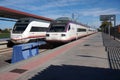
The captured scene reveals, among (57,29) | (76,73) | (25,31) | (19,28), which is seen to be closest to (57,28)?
(57,29)

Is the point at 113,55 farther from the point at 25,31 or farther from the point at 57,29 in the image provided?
the point at 25,31

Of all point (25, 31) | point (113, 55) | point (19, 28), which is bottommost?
point (113, 55)

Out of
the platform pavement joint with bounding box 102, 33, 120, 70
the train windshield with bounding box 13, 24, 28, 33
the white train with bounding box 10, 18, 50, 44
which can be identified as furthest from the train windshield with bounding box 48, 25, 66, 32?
the platform pavement joint with bounding box 102, 33, 120, 70

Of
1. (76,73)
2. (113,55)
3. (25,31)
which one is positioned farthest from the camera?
(25,31)

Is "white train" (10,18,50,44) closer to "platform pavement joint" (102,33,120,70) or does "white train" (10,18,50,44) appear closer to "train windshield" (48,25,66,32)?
"train windshield" (48,25,66,32)

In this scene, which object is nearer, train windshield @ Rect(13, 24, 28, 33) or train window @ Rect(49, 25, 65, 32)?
train window @ Rect(49, 25, 65, 32)

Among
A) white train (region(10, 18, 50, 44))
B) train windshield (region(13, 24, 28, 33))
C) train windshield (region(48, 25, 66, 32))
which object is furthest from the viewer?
train windshield (region(13, 24, 28, 33))

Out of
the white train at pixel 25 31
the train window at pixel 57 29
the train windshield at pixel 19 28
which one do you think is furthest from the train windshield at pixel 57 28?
the train windshield at pixel 19 28

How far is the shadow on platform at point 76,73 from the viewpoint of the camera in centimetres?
662

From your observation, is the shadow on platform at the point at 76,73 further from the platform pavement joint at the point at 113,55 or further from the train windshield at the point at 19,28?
the train windshield at the point at 19,28

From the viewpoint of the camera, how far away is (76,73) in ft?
23.5

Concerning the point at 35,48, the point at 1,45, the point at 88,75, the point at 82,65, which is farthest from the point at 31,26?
the point at 88,75

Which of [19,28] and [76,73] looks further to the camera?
[19,28]

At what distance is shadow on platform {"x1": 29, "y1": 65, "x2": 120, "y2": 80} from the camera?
6625mm
